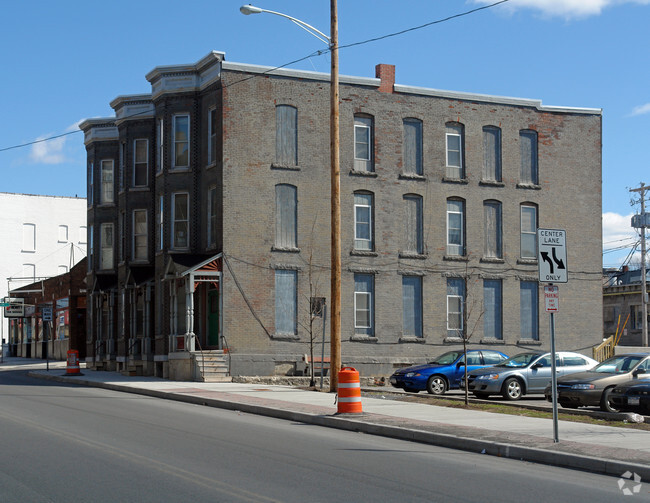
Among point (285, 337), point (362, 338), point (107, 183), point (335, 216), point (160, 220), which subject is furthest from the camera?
point (107, 183)

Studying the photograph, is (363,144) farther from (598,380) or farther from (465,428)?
(465,428)

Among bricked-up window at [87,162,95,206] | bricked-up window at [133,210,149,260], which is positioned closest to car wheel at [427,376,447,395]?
bricked-up window at [133,210,149,260]

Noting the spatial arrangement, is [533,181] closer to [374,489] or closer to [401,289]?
[401,289]

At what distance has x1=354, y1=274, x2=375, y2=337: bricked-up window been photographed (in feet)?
113

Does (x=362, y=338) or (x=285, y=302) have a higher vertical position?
(x=285, y=302)

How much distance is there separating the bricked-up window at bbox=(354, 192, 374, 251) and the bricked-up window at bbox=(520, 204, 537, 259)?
7.14 m

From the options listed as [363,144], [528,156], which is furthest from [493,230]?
[363,144]

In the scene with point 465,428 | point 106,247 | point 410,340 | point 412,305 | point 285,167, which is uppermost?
point 285,167

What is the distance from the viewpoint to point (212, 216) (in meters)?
33.6

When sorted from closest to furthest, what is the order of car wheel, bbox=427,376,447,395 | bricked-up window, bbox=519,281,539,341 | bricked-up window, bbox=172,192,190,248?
car wheel, bbox=427,376,447,395
bricked-up window, bbox=172,192,190,248
bricked-up window, bbox=519,281,539,341

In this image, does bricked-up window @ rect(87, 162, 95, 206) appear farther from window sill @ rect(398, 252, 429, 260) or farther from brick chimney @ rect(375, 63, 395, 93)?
window sill @ rect(398, 252, 429, 260)

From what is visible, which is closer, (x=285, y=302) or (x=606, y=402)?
(x=606, y=402)

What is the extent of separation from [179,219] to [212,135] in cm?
375

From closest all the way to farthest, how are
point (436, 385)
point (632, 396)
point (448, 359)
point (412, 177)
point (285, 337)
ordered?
point (632, 396), point (436, 385), point (448, 359), point (285, 337), point (412, 177)
